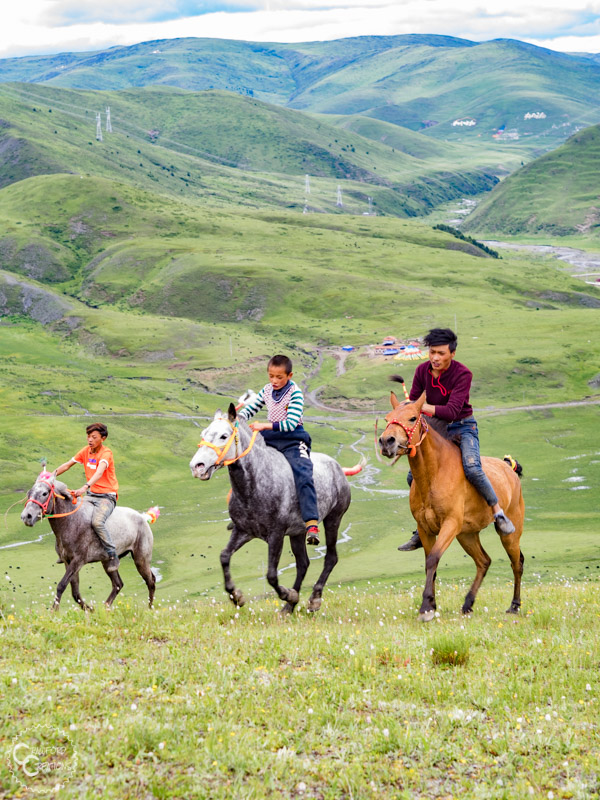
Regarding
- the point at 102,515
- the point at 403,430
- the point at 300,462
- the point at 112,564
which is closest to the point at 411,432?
the point at 403,430

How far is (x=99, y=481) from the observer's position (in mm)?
20859

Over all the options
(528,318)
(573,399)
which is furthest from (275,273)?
(573,399)

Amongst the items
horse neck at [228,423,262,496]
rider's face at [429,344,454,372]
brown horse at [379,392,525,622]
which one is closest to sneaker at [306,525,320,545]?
horse neck at [228,423,262,496]

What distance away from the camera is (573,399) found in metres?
123

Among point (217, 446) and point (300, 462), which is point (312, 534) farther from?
point (217, 446)

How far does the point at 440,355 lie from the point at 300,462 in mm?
3792

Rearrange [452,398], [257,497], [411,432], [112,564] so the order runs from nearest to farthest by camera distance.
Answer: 1. [411,432]
2. [452,398]
3. [257,497]
4. [112,564]

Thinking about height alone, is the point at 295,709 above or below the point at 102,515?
above

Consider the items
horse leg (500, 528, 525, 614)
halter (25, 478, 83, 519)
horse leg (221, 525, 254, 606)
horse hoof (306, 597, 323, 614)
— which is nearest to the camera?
horse leg (221, 525, 254, 606)

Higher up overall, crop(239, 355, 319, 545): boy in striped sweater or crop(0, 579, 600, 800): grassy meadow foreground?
crop(239, 355, 319, 545): boy in striped sweater

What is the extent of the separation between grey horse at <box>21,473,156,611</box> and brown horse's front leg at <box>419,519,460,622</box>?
Answer: 7.35 metres

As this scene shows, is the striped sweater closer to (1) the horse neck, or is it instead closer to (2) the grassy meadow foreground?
(1) the horse neck

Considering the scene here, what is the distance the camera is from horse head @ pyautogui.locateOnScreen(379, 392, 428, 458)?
1488 cm

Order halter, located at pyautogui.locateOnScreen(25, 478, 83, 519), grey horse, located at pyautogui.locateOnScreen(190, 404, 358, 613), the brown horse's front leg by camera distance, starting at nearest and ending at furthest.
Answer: grey horse, located at pyautogui.locateOnScreen(190, 404, 358, 613), the brown horse's front leg, halter, located at pyautogui.locateOnScreen(25, 478, 83, 519)
